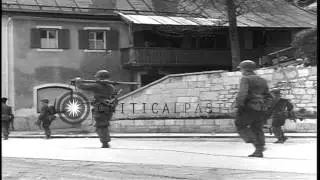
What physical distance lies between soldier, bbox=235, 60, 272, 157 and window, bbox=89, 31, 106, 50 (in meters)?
23.8

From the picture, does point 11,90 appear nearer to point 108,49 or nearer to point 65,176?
point 108,49

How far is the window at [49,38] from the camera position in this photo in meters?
31.8

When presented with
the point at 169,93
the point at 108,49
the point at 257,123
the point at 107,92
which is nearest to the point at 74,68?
the point at 108,49

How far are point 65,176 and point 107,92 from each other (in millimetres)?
3459

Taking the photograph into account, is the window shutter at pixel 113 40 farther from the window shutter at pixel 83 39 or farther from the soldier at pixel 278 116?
the soldier at pixel 278 116

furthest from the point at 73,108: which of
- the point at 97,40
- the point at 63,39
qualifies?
the point at 97,40

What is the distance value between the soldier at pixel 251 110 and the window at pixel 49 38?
23.4m

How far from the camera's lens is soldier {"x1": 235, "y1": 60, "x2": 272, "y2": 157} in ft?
31.0

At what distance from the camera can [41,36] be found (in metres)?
31.7

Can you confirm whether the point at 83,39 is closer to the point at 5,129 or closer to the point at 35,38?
the point at 35,38

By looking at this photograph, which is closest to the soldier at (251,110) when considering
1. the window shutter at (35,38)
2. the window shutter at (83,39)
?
the window shutter at (35,38)

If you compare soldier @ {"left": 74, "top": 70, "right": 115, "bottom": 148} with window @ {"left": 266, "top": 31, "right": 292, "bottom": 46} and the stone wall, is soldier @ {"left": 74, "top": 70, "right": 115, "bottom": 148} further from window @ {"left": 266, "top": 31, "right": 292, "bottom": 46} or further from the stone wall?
window @ {"left": 266, "top": 31, "right": 292, "bottom": 46}

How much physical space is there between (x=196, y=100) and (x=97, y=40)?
9911 mm

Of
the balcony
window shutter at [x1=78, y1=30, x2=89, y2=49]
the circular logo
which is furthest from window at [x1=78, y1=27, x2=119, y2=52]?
the circular logo
